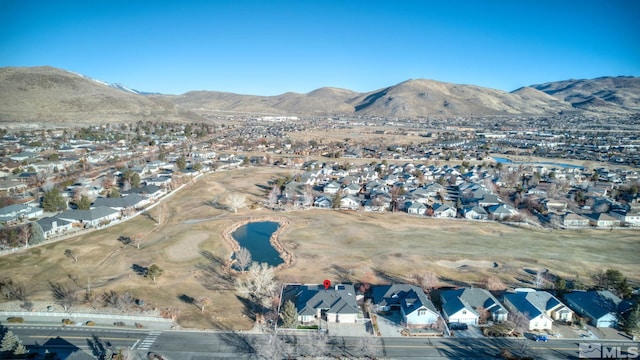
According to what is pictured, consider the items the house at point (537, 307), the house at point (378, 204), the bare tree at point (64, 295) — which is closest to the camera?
the house at point (537, 307)

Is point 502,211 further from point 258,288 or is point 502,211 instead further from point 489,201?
point 258,288

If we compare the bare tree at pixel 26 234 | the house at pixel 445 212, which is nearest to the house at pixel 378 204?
the house at pixel 445 212

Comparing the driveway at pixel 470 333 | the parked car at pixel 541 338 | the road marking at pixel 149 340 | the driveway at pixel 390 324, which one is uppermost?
the parked car at pixel 541 338

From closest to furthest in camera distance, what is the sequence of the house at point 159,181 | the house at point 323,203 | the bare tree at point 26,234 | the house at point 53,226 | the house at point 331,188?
the bare tree at point 26,234 → the house at point 53,226 → the house at point 323,203 → the house at point 331,188 → the house at point 159,181

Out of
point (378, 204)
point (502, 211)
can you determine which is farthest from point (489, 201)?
point (378, 204)

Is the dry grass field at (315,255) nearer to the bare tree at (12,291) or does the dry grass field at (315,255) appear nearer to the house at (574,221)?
the bare tree at (12,291)

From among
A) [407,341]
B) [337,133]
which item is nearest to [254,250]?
[407,341]
